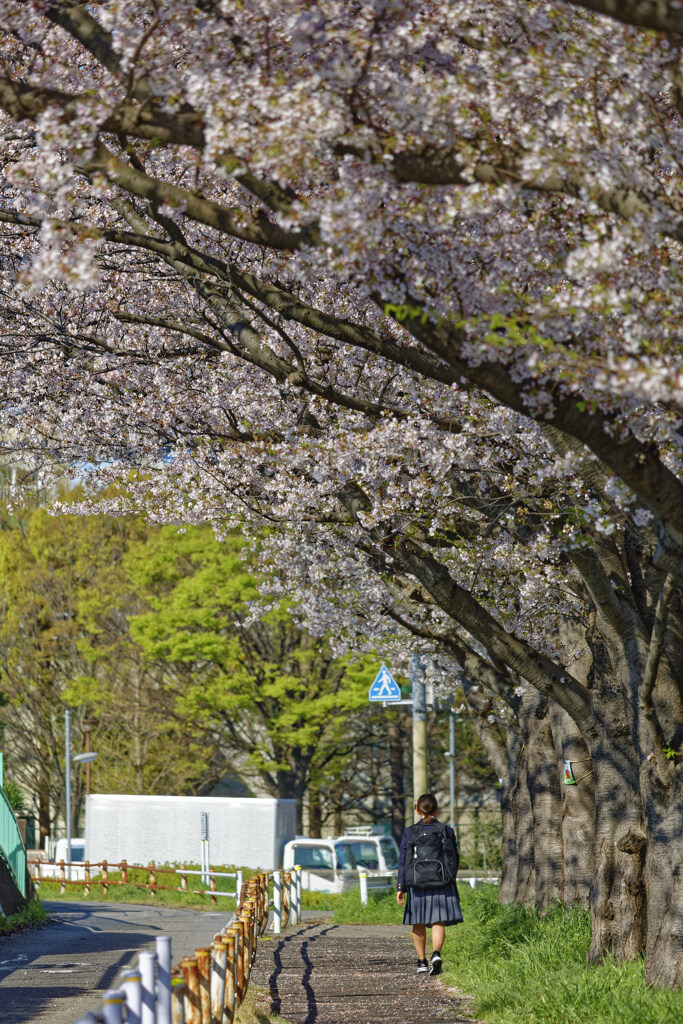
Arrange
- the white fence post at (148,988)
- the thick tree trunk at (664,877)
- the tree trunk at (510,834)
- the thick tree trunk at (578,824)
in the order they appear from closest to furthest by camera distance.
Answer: the white fence post at (148,988) → the thick tree trunk at (664,877) → the thick tree trunk at (578,824) → the tree trunk at (510,834)

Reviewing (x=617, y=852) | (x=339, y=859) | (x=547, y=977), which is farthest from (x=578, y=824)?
(x=339, y=859)

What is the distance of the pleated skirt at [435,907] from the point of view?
11.6 meters

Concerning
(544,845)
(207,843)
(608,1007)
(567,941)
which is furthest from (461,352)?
(207,843)

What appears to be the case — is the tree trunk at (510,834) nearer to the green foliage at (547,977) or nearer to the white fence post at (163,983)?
the green foliage at (547,977)

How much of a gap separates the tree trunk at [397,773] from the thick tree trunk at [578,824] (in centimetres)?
2697

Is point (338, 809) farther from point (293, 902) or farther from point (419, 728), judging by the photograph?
point (419, 728)

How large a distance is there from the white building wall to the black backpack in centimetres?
1719

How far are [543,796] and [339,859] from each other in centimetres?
1281

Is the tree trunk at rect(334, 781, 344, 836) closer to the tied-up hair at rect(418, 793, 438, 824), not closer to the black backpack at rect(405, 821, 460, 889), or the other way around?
the tied-up hair at rect(418, 793, 438, 824)

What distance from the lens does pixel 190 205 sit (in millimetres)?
6184

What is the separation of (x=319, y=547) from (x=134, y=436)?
135 inches

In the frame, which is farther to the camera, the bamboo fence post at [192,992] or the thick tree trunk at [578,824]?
the thick tree trunk at [578,824]

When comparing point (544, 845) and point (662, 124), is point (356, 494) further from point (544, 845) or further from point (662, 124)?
point (544, 845)

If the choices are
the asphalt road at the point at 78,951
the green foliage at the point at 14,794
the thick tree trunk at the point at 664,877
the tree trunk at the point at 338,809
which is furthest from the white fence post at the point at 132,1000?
the tree trunk at the point at 338,809
